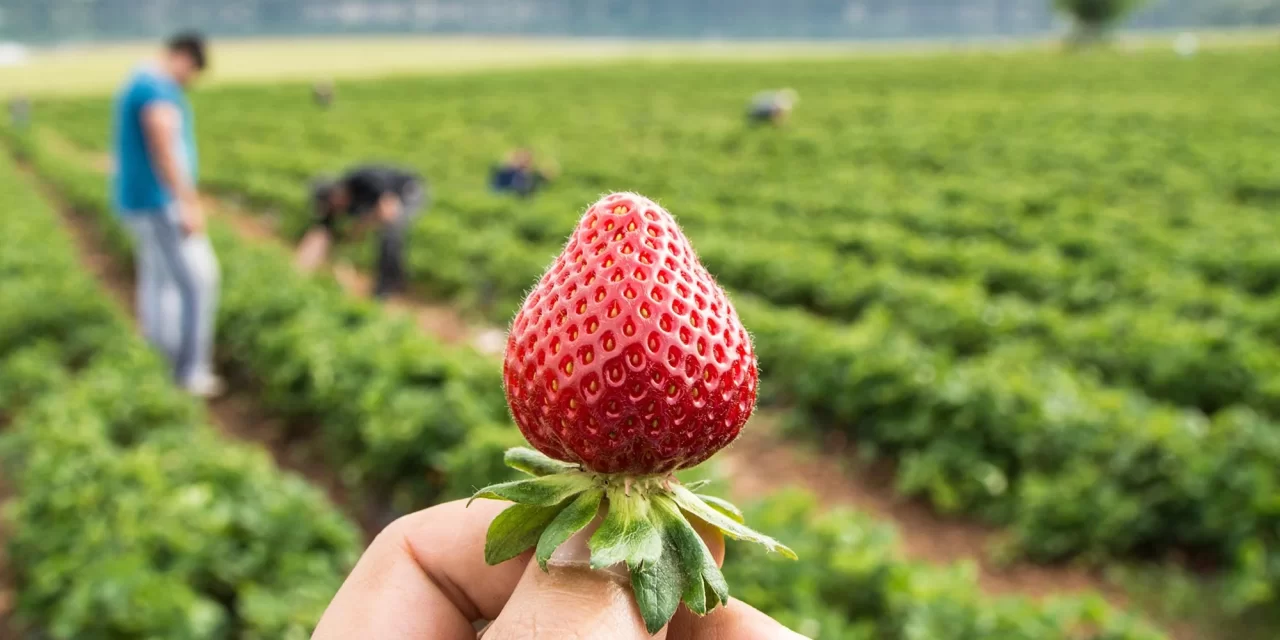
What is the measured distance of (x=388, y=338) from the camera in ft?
21.1

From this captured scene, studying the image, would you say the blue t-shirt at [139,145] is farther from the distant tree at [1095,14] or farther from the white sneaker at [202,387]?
the distant tree at [1095,14]

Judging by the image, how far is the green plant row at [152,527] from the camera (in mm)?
3291

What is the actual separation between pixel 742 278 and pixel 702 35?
15746cm

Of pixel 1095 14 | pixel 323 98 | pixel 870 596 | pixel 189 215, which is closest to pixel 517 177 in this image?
pixel 189 215

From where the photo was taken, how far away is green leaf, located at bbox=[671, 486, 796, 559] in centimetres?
108

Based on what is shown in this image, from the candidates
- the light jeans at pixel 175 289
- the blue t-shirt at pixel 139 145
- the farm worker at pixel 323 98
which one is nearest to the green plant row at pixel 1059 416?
the light jeans at pixel 175 289

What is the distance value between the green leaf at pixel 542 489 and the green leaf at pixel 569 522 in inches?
0.6

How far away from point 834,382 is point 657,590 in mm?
5411

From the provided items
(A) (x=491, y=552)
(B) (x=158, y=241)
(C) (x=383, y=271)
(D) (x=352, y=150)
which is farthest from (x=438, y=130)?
(A) (x=491, y=552)

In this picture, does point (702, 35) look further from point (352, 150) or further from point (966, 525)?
point (966, 525)

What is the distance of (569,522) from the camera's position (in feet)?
3.75

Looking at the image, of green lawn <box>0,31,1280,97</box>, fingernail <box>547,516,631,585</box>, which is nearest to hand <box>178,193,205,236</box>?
fingernail <box>547,516,631,585</box>

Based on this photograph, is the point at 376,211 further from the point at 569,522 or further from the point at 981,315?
the point at 569,522

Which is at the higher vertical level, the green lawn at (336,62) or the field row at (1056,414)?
the green lawn at (336,62)
